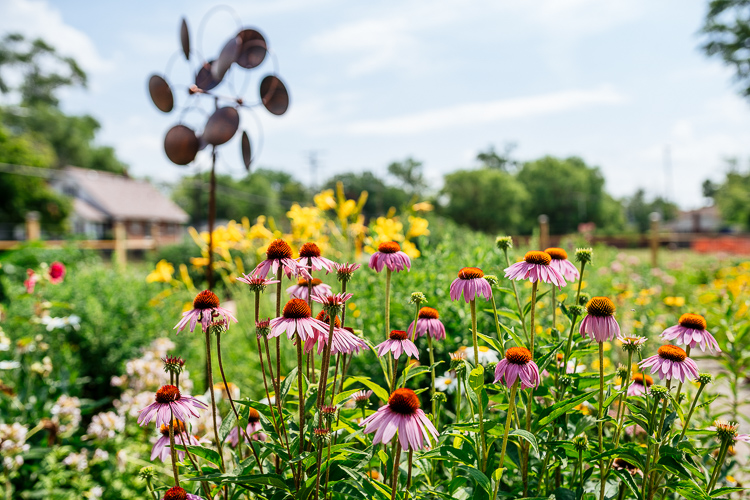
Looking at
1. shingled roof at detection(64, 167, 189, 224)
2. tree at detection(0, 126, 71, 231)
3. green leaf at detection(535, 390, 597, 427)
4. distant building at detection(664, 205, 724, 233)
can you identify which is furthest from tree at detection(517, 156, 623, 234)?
green leaf at detection(535, 390, 597, 427)

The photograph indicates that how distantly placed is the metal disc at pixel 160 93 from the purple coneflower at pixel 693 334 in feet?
5.71

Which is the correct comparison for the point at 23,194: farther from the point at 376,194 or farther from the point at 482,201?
the point at 482,201

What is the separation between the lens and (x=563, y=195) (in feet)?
140

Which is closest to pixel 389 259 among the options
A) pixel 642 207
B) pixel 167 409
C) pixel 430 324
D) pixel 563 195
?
pixel 430 324

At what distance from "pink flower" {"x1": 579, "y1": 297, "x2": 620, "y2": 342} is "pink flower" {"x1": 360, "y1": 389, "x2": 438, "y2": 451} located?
39 centimetres

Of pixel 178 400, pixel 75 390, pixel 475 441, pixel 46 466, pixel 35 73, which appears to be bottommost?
pixel 46 466

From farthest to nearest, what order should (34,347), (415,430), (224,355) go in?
1. (224,355)
2. (34,347)
3. (415,430)

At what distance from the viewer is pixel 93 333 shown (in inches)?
122

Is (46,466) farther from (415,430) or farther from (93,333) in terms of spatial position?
(415,430)

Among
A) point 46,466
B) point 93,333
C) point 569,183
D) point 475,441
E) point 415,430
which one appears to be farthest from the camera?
point 569,183

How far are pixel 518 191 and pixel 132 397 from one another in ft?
121

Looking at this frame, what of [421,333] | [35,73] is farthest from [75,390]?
[35,73]

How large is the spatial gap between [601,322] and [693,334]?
267mm

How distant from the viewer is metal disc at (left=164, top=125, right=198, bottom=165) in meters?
1.69
